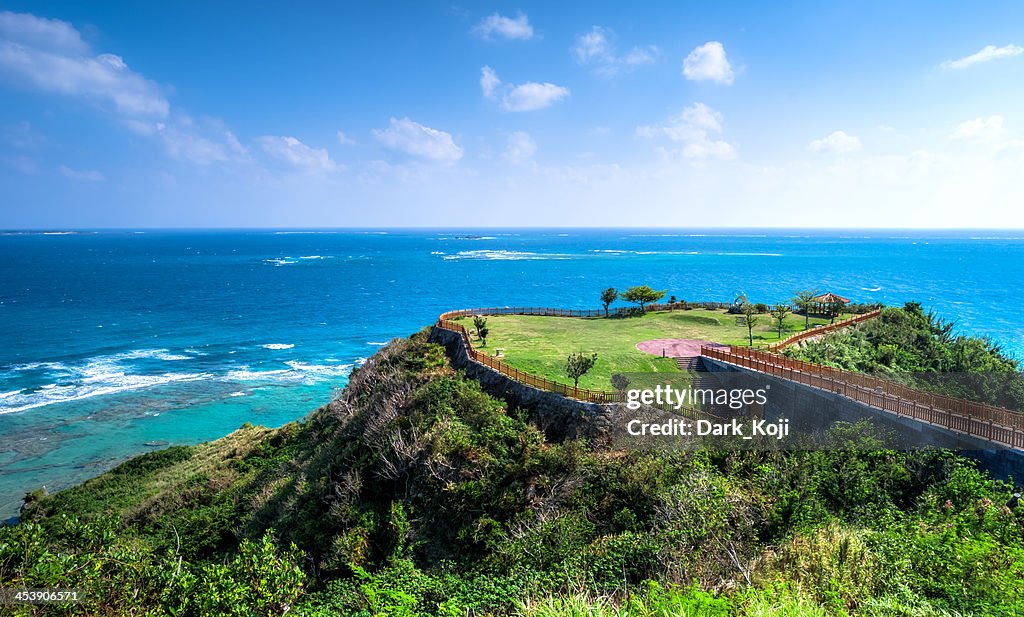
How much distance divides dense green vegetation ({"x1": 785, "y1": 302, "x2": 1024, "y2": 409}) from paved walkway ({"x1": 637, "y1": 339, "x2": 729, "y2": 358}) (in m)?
4.52

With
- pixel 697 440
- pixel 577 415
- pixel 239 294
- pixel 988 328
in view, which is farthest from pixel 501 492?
pixel 239 294

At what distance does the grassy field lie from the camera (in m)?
26.2

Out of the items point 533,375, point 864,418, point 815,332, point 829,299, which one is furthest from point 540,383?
point 829,299

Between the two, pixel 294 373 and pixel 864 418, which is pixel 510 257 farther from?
pixel 864 418

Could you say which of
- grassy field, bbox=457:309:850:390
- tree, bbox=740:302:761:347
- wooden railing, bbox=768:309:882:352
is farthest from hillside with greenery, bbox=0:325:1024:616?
tree, bbox=740:302:761:347

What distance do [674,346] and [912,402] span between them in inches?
514

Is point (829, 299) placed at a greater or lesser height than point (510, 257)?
greater

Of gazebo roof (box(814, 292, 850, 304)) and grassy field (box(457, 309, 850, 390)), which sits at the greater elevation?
gazebo roof (box(814, 292, 850, 304))

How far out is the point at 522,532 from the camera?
16672 mm

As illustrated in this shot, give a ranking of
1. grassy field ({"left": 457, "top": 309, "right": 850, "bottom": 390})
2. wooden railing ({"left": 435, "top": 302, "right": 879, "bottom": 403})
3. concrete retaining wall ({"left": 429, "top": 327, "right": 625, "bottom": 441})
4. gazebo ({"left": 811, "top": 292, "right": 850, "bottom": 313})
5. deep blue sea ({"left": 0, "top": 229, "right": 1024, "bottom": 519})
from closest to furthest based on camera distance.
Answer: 1. concrete retaining wall ({"left": 429, "top": 327, "right": 625, "bottom": 441})
2. wooden railing ({"left": 435, "top": 302, "right": 879, "bottom": 403})
3. grassy field ({"left": 457, "top": 309, "right": 850, "bottom": 390})
4. gazebo ({"left": 811, "top": 292, "right": 850, "bottom": 313})
5. deep blue sea ({"left": 0, "top": 229, "right": 1024, "bottom": 519})

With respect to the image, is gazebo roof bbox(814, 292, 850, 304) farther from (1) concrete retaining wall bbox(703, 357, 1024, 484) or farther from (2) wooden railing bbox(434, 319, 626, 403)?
(2) wooden railing bbox(434, 319, 626, 403)

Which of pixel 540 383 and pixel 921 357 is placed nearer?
pixel 540 383

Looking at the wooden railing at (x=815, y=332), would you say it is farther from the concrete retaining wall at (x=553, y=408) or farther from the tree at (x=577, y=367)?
the concrete retaining wall at (x=553, y=408)

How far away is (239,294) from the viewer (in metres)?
91.1
